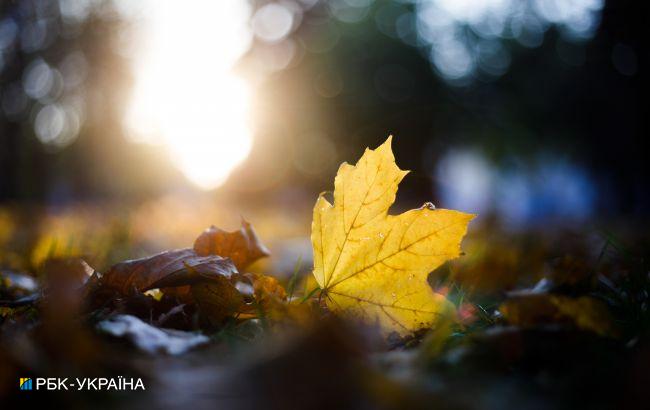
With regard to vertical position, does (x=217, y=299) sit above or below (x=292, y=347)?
above

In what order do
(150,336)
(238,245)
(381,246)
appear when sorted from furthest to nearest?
1. (238,245)
2. (381,246)
3. (150,336)

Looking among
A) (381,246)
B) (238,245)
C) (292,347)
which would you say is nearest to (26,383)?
(292,347)

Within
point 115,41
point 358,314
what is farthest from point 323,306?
point 115,41

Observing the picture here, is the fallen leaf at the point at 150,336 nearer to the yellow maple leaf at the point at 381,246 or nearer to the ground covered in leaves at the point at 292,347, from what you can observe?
the ground covered in leaves at the point at 292,347

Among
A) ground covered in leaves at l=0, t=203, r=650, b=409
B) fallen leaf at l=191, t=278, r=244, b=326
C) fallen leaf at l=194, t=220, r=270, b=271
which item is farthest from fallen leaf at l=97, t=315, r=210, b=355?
fallen leaf at l=194, t=220, r=270, b=271

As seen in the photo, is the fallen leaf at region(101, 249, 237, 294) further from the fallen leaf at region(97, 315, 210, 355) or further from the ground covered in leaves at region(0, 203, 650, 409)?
the fallen leaf at region(97, 315, 210, 355)

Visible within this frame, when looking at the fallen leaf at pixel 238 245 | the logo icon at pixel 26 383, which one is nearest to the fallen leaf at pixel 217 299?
the fallen leaf at pixel 238 245

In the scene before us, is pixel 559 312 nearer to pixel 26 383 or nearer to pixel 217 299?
pixel 217 299

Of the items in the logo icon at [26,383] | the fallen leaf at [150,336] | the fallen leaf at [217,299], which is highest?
the fallen leaf at [217,299]
